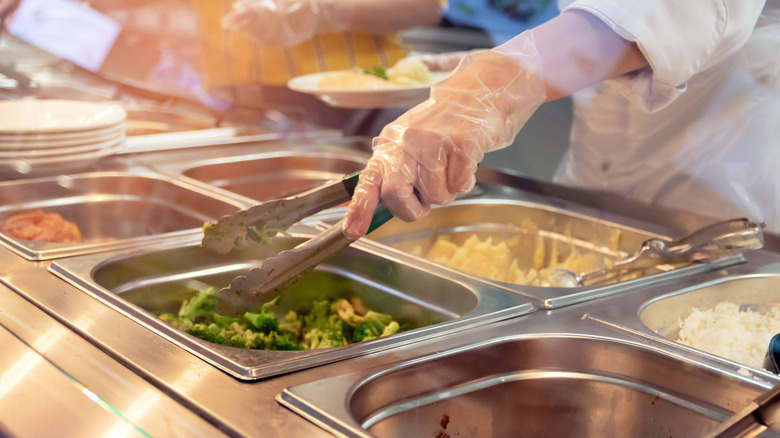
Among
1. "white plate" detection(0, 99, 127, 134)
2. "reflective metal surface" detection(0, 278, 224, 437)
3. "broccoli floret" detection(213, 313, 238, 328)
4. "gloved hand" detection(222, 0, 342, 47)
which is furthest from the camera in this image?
"gloved hand" detection(222, 0, 342, 47)

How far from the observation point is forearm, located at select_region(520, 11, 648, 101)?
3.28 feet

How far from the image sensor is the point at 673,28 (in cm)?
99

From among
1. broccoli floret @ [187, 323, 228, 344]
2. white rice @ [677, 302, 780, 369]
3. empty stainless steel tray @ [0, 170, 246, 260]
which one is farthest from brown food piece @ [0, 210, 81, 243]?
white rice @ [677, 302, 780, 369]

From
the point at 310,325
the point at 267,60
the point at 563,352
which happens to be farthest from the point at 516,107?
the point at 267,60

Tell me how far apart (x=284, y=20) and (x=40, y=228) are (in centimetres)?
133

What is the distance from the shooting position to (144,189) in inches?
63.2

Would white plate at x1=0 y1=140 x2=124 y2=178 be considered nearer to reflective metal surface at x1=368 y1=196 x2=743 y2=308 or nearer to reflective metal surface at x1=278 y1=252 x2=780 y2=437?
reflective metal surface at x1=368 y1=196 x2=743 y2=308

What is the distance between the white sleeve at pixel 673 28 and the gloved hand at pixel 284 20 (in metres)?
1.55

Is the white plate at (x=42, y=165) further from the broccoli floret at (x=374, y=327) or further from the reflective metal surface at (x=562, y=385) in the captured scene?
the reflective metal surface at (x=562, y=385)

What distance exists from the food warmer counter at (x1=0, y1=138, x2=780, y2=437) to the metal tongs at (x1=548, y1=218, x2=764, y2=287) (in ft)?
0.09

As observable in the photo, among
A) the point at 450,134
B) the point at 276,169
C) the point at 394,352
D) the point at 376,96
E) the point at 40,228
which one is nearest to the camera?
the point at 394,352

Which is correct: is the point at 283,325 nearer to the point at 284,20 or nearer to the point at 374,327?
the point at 374,327

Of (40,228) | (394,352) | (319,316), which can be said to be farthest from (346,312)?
(40,228)

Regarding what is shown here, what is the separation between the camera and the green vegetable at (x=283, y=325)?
1031 mm
